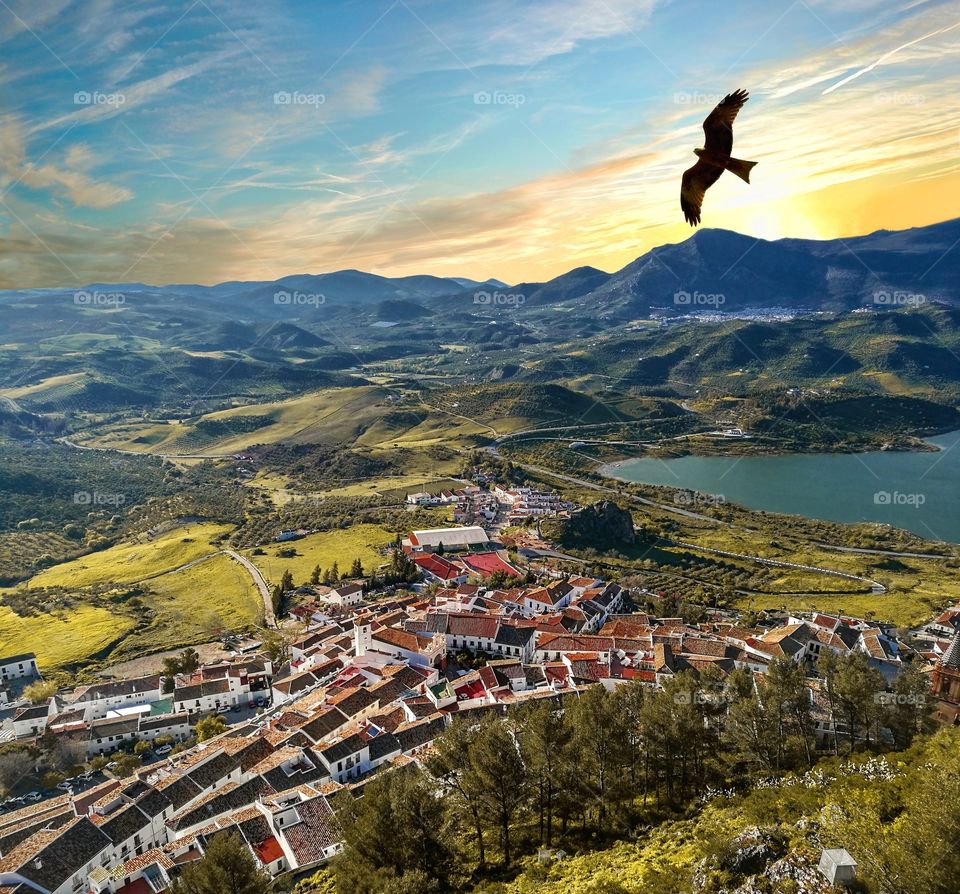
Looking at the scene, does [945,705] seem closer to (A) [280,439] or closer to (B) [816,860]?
(B) [816,860]

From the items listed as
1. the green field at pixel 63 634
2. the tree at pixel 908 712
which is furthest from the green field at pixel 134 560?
the tree at pixel 908 712

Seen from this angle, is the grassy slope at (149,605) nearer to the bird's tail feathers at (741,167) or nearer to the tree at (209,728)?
the tree at (209,728)

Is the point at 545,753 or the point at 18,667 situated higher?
the point at 545,753

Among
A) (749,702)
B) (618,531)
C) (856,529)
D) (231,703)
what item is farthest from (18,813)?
(856,529)

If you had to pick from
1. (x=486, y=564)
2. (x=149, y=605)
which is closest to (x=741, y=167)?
(x=486, y=564)

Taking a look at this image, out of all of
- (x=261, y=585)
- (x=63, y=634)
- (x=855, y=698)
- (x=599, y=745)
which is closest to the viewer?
(x=599, y=745)

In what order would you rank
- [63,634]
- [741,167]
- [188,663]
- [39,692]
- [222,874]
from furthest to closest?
[63,634]
[188,663]
[39,692]
[222,874]
[741,167]

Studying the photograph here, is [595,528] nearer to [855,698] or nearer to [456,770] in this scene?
[855,698]
